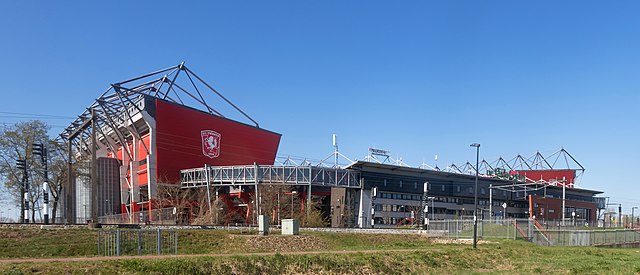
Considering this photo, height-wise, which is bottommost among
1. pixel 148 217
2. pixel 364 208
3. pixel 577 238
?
pixel 577 238

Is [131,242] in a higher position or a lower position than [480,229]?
lower

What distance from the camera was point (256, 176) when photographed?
90500 mm

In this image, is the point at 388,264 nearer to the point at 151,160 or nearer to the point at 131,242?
the point at 131,242

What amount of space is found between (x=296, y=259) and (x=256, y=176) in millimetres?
63711

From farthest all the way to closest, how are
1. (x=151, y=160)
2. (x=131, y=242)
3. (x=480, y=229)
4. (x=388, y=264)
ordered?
(x=151, y=160)
(x=480, y=229)
(x=131, y=242)
(x=388, y=264)

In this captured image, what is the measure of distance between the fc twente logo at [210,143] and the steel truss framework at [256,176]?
593cm

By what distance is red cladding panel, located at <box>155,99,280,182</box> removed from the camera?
94.0 metres

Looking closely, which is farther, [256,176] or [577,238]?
[256,176]

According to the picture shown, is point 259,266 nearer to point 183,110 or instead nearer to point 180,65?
point 183,110

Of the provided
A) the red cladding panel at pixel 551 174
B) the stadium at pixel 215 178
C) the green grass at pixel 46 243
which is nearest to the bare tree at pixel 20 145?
the stadium at pixel 215 178

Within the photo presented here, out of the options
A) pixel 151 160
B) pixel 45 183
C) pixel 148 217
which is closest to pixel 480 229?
pixel 45 183

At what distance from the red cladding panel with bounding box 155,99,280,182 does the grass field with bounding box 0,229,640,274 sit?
4988 centimetres

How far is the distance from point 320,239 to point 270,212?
1589 inches

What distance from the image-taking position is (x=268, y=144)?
112 meters
